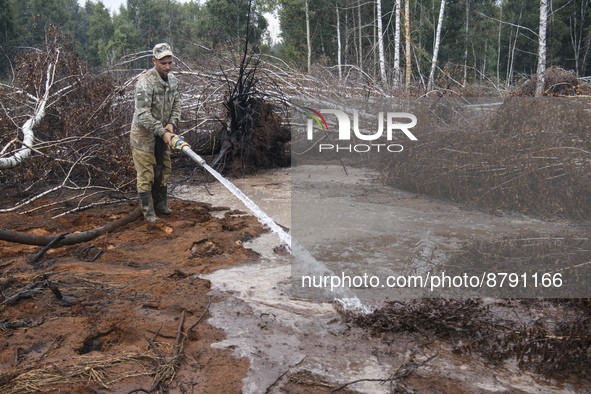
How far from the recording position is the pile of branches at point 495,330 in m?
2.64

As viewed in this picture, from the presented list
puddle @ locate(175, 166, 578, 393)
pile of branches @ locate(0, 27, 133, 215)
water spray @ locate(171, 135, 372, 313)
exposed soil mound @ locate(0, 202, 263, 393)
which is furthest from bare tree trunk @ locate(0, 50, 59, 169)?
puddle @ locate(175, 166, 578, 393)

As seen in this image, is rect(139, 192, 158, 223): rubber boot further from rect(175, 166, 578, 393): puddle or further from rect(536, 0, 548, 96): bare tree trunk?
rect(536, 0, 548, 96): bare tree trunk

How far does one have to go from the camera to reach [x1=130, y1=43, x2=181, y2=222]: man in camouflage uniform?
5.23 m

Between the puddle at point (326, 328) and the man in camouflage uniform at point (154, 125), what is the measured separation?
1.58m

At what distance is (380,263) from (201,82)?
23.3 ft

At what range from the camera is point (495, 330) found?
296 cm

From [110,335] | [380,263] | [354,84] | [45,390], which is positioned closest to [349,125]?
[354,84]

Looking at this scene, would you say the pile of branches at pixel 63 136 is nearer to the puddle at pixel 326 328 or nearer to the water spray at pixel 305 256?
the water spray at pixel 305 256

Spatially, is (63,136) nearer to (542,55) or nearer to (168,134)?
(168,134)

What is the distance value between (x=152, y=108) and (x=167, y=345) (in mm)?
3437

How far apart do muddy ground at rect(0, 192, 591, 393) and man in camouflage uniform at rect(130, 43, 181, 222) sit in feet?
4.97

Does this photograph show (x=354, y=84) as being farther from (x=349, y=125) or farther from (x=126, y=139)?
(x=126, y=139)

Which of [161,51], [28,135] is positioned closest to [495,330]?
[161,51]

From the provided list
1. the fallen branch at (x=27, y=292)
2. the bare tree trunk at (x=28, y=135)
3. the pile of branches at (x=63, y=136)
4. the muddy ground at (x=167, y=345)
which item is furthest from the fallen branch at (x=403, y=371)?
the pile of branches at (x=63, y=136)
